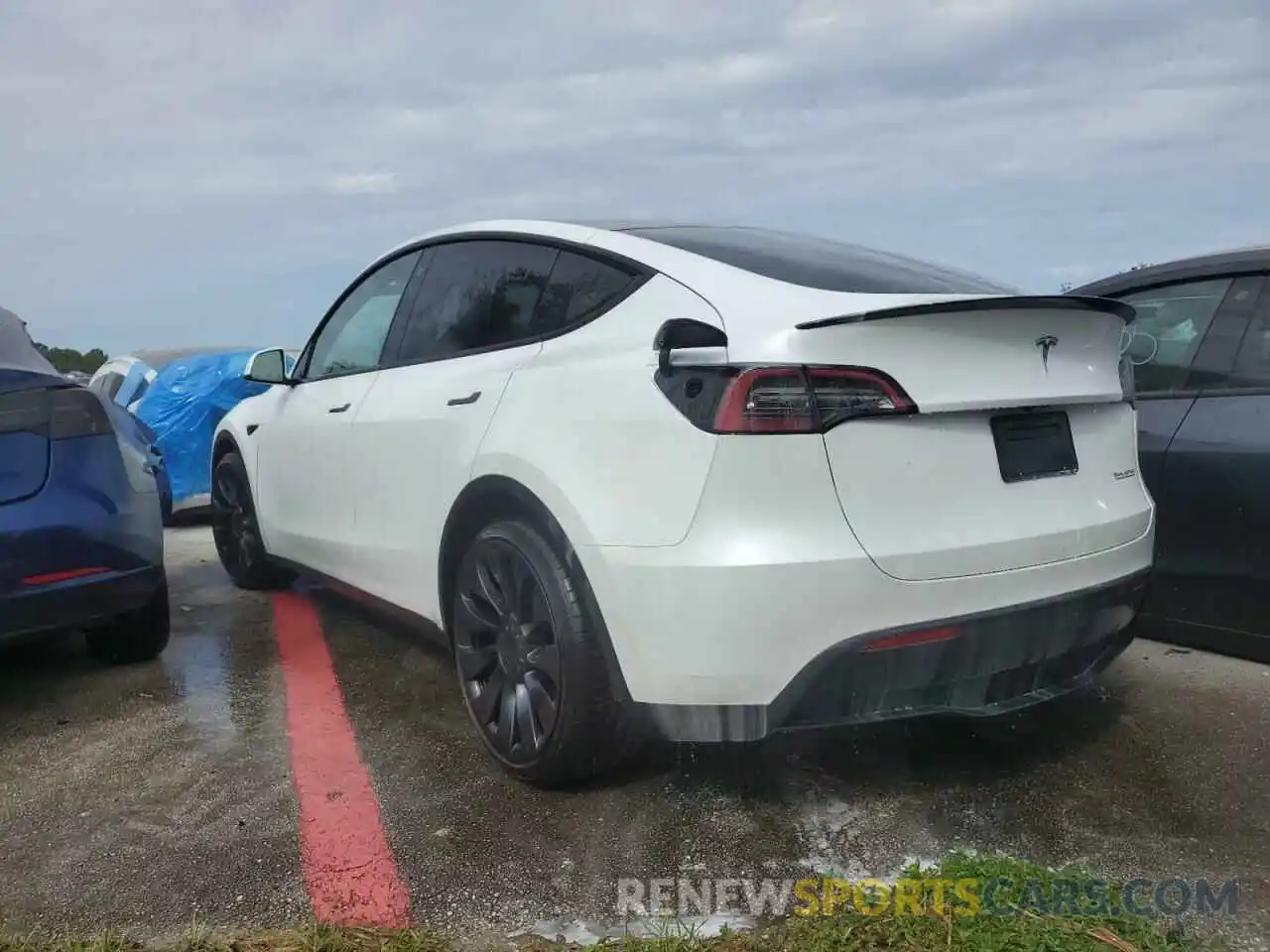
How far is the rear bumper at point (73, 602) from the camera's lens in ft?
11.2

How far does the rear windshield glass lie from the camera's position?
2744mm

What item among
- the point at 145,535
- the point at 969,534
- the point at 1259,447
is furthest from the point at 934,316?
the point at 145,535

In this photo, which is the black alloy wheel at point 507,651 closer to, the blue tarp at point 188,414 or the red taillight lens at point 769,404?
the red taillight lens at point 769,404

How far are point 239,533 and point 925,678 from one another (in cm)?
396

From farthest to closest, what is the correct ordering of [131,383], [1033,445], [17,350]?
[131,383]
[17,350]
[1033,445]

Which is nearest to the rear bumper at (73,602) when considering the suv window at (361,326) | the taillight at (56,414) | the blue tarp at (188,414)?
the taillight at (56,414)

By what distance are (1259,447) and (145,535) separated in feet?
12.1

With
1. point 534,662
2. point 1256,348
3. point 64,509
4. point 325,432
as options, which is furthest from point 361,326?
point 1256,348

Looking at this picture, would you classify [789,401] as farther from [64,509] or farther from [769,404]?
[64,509]

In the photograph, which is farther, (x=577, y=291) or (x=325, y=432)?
(x=325, y=432)

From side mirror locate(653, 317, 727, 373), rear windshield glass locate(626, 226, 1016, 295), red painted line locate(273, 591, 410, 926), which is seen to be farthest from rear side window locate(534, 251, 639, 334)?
red painted line locate(273, 591, 410, 926)

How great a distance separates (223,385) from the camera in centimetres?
810

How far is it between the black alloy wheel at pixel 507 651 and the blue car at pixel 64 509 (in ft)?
4.26

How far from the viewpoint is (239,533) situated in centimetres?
547
